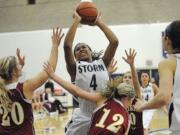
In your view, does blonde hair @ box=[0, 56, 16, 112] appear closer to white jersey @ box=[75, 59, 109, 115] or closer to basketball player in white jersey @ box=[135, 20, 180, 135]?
white jersey @ box=[75, 59, 109, 115]

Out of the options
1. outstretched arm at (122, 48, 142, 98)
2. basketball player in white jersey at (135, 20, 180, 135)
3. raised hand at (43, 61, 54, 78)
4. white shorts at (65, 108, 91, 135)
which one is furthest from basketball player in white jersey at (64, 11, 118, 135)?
basketball player in white jersey at (135, 20, 180, 135)

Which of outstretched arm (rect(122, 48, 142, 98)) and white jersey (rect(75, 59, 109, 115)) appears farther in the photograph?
outstretched arm (rect(122, 48, 142, 98))

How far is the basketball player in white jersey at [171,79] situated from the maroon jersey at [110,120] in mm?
561

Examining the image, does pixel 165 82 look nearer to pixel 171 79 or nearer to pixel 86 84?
pixel 171 79

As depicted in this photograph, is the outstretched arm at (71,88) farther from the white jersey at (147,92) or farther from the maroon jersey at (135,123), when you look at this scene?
the white jersey at (147,92)

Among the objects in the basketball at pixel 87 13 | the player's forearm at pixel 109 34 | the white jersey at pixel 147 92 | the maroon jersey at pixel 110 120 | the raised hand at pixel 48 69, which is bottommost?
the white jersey at pixel 147 92

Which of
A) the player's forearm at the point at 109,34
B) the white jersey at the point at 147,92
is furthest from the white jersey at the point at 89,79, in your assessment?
the white jersey at the point at 147,92

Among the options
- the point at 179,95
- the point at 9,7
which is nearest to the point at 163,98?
the point at 179,95

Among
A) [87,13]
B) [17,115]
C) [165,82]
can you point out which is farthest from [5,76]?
[165,82]

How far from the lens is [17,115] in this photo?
297 cm

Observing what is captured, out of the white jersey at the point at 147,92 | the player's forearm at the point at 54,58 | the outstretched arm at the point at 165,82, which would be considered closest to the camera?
the outstretched arm at the point at 165,82

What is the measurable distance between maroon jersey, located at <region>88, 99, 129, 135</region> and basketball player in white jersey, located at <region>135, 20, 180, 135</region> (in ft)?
1.84

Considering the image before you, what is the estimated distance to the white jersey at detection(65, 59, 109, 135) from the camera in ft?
11.7

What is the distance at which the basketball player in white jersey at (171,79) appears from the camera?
231 centimetres
